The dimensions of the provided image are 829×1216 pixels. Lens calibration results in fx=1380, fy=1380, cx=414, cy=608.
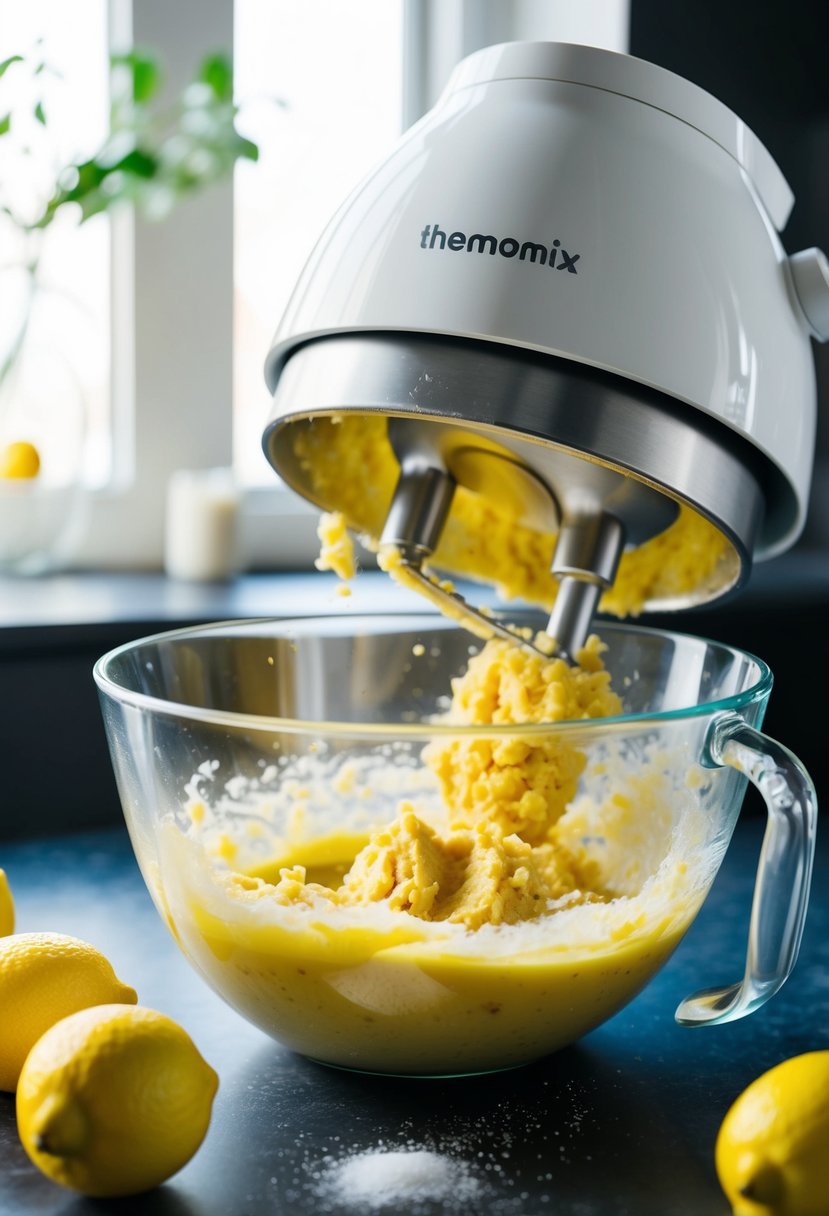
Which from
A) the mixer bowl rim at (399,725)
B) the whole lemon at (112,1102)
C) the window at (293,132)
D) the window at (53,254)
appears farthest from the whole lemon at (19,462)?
the whole lemon at (112,1102)

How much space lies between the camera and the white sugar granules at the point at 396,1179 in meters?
0.69

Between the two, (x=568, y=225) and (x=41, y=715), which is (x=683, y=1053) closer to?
(x=568, y=225)

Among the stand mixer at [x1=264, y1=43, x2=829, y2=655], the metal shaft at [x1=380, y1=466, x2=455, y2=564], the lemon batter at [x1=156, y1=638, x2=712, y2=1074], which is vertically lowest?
the lemon batter at [x1=156, y1=638, x2=712, y2=1074]

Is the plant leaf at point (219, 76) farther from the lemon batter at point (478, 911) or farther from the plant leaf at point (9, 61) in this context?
the lemon batter at point (478, 911)

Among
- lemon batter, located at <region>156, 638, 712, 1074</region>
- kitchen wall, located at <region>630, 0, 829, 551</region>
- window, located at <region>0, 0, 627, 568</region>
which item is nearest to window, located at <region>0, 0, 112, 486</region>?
window, located at <region>0, 0, 627, 568</region>

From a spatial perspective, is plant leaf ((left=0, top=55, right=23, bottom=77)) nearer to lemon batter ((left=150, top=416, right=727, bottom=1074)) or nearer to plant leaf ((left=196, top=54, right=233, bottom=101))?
plant leaf ((left=196, top=54, right=233, bottom=101))

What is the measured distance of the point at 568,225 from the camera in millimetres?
718

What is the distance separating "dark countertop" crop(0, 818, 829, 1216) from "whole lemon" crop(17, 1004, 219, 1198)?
0.09 ft

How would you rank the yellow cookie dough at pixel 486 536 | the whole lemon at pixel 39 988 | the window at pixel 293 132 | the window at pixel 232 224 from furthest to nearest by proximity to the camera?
the window at pixel 293 132 < the window at pixel 232 224 < the yellow cookie dough at pixel 486 536 < the whole lemon at pixel 39 988

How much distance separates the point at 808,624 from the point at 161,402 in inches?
33.6

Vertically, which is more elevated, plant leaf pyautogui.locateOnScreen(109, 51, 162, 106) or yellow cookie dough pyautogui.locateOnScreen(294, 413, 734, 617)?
plant leaf pyautogui.locateOnScreen(109, 51, 162, 106)

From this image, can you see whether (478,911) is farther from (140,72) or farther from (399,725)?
(140,72)

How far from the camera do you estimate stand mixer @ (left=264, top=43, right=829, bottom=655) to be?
71 centimetres

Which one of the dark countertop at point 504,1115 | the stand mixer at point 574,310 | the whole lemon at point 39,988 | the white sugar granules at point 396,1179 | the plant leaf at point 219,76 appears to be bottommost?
the dark countertop at point 504,1115
